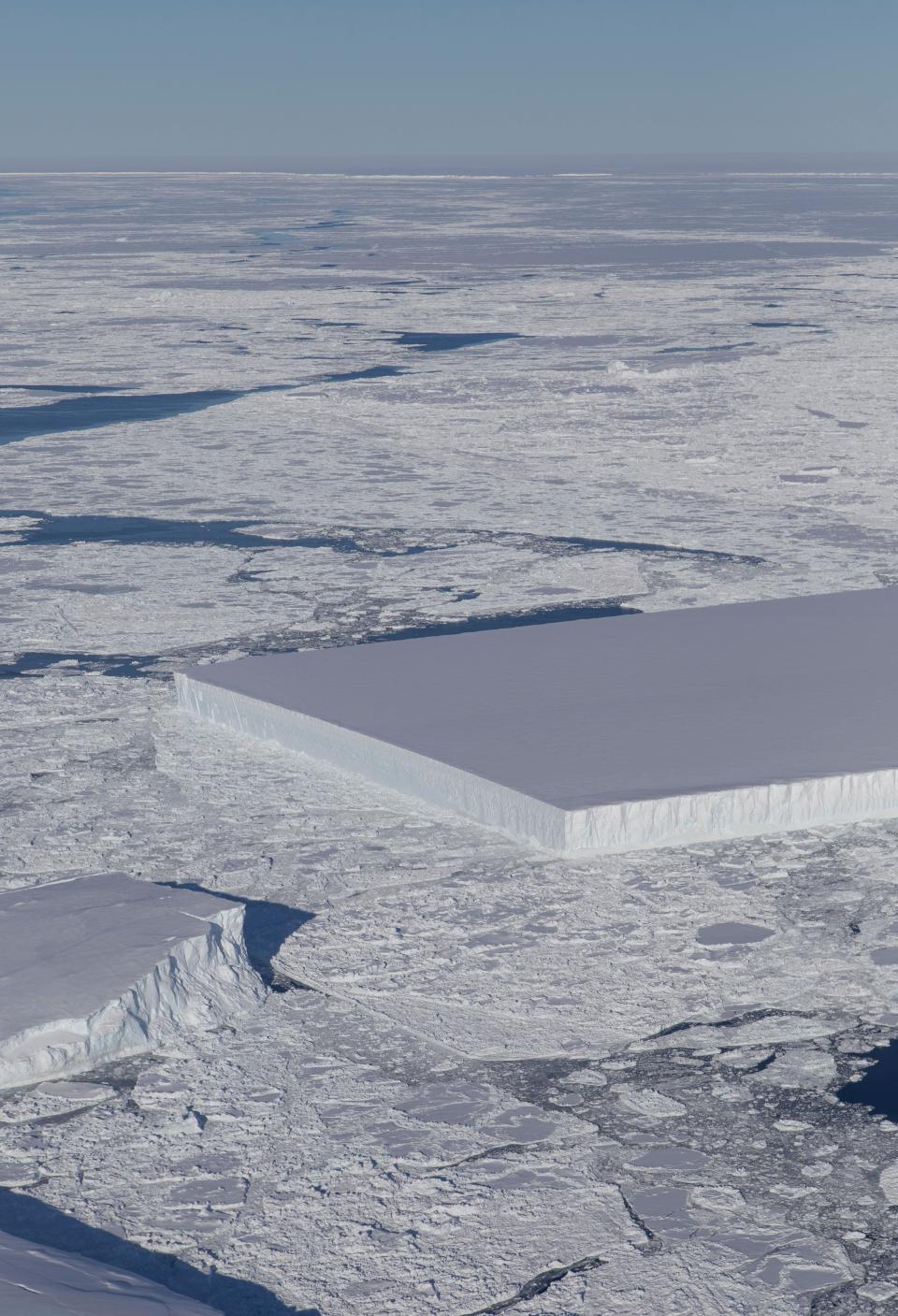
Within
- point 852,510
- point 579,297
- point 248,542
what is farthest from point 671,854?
point 579,297

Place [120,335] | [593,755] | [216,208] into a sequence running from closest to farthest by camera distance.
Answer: [593,755] → [120,335] → [216,208]

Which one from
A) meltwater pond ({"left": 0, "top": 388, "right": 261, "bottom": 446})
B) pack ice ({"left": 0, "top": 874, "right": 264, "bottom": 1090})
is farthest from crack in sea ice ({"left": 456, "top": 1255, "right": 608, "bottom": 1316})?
meltwater pond ({"left": 0, "top": 388, "right": 261, "bottom": 446})

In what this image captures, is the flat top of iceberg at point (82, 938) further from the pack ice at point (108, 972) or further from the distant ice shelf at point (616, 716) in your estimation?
the distant ice shelf at point (616, 716)

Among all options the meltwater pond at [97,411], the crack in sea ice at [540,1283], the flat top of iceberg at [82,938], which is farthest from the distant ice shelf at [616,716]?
the meltwater pond at [97,411]

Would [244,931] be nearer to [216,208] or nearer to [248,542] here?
[248,542]

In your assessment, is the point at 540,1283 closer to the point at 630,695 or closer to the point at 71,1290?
the point at 71,1290

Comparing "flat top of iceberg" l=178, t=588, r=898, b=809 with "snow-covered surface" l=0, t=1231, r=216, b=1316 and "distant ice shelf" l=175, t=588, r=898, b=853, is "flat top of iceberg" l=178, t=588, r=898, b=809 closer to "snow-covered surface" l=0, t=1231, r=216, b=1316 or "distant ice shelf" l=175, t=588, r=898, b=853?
"distant ice shelf" l=175, t=588, r=898, b=853
